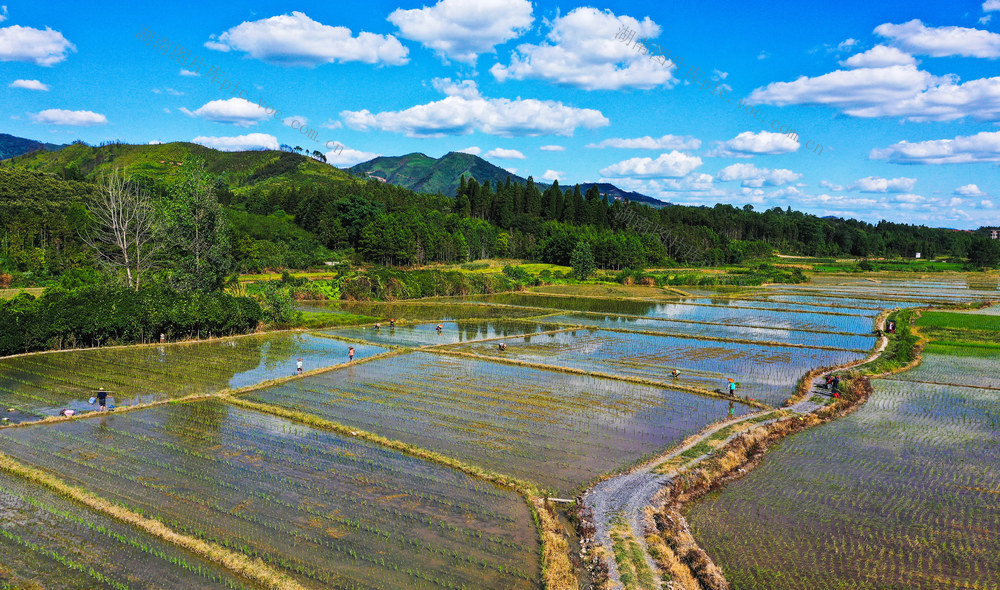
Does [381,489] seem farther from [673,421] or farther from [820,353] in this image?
[820,353]

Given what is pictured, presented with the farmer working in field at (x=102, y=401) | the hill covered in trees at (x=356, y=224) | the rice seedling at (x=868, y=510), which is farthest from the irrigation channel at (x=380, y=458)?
the hill covered in trees at (x=356, y=224)

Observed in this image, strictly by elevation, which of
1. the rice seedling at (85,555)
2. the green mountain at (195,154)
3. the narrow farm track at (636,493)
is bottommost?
the rice seedling at (85,555)

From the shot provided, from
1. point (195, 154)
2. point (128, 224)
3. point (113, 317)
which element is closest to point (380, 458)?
point (113, 317)

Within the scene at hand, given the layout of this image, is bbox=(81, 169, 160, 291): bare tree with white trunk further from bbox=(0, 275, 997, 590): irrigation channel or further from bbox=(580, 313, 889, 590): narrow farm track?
bbox=(580, 313, 889, 590): narrow farm track

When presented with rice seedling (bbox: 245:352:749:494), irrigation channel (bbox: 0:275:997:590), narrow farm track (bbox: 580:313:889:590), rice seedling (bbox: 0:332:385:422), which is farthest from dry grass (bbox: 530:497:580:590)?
rice seedling (bbox: 0:332:385:422)

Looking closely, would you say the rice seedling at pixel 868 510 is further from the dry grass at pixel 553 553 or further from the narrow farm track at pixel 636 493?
the dry grass at pixel 553 553

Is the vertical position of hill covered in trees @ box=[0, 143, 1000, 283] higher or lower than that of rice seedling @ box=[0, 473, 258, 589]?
higher

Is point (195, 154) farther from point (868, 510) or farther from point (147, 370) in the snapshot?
point (868, 510)
